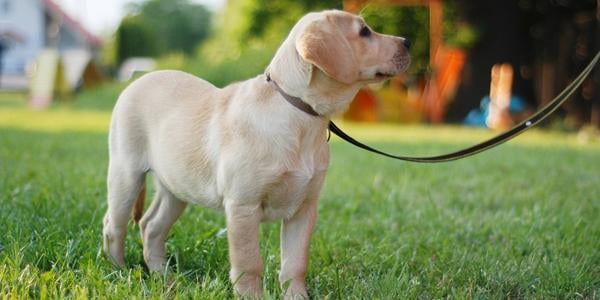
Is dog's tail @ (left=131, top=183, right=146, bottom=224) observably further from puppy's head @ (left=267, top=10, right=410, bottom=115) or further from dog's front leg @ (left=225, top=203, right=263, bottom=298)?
puppy's head @ (left=267, top=10, right=410, bottom=115)

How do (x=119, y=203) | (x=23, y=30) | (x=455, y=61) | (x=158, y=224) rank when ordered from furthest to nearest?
(x=23, y=30) < (x=455, y=61) < (x=158, y=224) < (x=119, y=203)

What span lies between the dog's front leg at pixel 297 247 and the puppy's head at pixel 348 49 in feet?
1.81

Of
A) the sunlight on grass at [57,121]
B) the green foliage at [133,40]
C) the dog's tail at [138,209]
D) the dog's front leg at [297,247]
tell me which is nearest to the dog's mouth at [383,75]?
the dog's front leg at [297,247]

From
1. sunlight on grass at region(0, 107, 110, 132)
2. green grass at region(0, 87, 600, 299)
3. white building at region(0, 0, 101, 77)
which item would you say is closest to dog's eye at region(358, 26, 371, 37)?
→ green grass at region(0, 87, 600, 299)

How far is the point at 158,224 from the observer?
129 inches

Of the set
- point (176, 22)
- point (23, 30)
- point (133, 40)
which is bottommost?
point (133, 40)

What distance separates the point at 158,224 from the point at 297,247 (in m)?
0.81

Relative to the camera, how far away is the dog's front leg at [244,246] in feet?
8.66

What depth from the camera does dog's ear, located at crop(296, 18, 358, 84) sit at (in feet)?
8.45

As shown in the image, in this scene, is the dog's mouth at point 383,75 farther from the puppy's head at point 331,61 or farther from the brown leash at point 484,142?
the brown leash at point 484,142

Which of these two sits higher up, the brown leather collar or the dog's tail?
the brown leather collar

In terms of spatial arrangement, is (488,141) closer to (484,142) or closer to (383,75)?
(484,142)

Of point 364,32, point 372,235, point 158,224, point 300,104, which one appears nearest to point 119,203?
point 158,224

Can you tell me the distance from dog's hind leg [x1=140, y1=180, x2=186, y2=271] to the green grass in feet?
0.26
